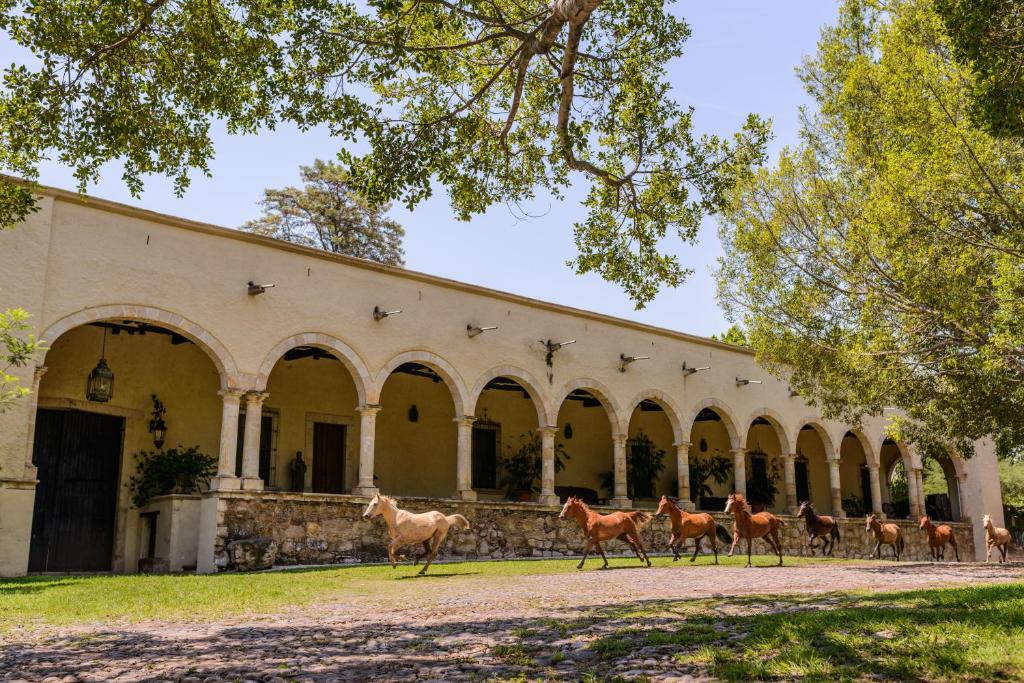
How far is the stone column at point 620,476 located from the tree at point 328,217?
14.2 meters

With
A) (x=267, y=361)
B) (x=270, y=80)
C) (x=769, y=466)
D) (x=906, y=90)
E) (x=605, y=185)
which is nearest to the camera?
(x=270, y=80)

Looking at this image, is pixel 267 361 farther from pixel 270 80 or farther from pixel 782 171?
pixel 782 171

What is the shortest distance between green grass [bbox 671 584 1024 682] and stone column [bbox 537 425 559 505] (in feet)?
37.3

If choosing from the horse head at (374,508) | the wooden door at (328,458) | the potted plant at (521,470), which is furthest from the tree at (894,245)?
the wooden door at (328,458)

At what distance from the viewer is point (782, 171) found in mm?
16000

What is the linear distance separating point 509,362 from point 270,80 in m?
10.6

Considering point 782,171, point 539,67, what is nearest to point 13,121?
point 539,67

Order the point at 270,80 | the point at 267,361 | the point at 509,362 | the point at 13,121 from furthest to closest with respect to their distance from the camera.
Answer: the point at 509,362 < the point at 267,361 < the point at 270,80 < the point at 13,121

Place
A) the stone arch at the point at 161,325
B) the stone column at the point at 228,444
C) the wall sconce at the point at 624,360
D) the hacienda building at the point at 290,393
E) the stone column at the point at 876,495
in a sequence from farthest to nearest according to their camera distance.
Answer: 1. the stone column at the point at 876,495
2. the wall sconce at the point at 624,360
3. the stone column at the point at 228,444
4. the hacienda building at the point at 290,393
5. the stone arch at the point at 161,325

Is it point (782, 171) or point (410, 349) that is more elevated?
point (782, 171)

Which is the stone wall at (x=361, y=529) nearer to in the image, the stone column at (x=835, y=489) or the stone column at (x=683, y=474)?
the stone column at (x=683, y=474)

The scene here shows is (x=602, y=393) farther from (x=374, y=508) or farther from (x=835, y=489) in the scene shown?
(x=374, y=508)

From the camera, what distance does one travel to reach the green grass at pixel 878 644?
421cm

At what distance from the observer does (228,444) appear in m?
14.0
